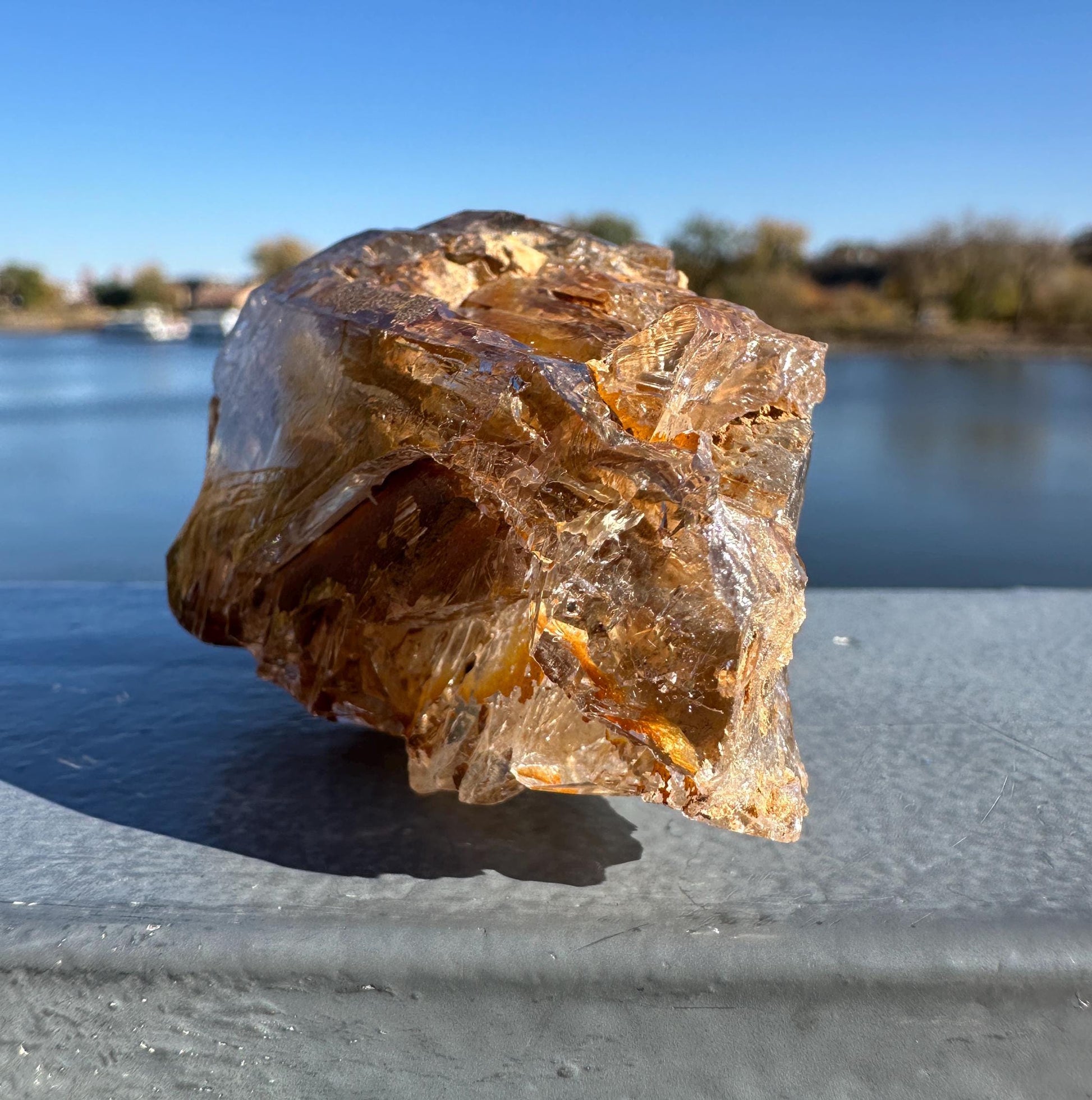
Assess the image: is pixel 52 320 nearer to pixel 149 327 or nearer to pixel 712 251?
pixel 149 327

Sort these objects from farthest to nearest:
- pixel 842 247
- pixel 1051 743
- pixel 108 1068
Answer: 1. pixel 842 247
2. pixel 1051 743
3. pixel 108 1068

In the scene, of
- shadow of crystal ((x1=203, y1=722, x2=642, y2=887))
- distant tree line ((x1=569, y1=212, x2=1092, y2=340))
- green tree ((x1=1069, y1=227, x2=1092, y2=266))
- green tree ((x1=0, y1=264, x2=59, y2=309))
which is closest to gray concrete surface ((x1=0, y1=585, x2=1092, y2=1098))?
shadow of crystal ((x1=203, y1=722, x2=642, y2=887))

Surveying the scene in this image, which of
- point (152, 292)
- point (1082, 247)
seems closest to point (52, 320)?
point (152, 292)

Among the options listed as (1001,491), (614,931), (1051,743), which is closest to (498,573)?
(614,931)

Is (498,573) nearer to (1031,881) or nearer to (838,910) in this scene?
(838,910)

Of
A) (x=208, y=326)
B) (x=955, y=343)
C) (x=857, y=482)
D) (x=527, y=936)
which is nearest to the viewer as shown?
(x=527, y=936)
